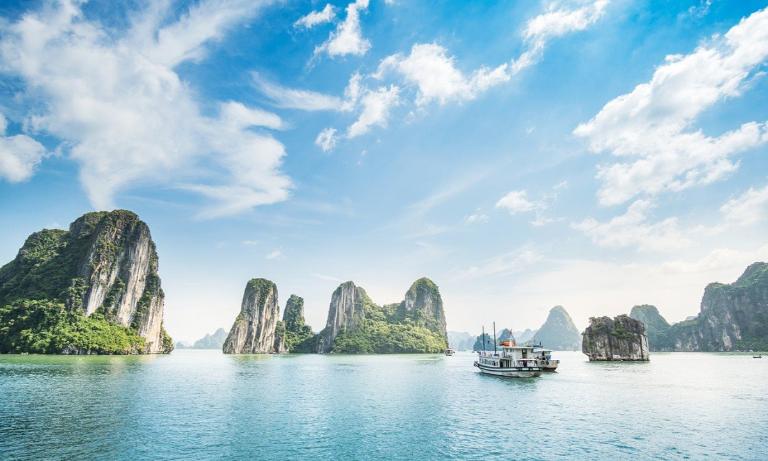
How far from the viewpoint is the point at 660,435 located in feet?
105

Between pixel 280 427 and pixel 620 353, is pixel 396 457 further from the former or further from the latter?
pixel 620 353

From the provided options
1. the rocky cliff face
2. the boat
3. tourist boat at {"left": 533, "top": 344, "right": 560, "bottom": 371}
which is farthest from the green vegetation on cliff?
the rocky cliff face

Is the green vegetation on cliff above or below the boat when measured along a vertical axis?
above

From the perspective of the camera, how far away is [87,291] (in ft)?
489

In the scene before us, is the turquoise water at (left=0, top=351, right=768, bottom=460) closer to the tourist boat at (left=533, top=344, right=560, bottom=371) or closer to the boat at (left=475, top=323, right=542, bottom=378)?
the boat at (left=475, top=323, right=542, bottom=378)

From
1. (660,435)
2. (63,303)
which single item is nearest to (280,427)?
(660,435)

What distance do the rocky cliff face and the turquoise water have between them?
265ft

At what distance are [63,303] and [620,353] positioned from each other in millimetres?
199167

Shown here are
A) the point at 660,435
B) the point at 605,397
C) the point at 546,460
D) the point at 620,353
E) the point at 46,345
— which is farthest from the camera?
the point at 620,353

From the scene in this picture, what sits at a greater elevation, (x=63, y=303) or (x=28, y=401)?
(x=63, y=303)

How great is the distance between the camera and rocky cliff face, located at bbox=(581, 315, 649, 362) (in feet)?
450

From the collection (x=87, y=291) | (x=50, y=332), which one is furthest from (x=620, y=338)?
(x=87, y=291)

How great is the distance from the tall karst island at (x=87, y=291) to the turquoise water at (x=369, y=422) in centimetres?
8538

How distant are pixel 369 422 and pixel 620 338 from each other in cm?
13284
